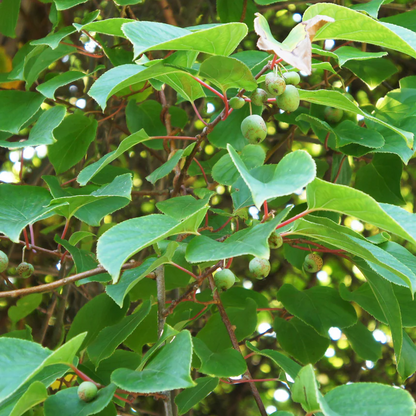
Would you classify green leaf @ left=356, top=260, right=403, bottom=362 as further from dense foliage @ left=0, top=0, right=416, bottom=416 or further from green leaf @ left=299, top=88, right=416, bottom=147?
green leaf @ left=299, top=88, right=416, bottom=147

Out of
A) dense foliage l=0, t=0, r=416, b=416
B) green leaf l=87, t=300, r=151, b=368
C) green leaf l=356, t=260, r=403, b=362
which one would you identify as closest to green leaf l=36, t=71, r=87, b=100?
dense foliage l=0, t=0, r=416, b=416

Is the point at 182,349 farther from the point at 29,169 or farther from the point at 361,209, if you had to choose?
the point at 29,169

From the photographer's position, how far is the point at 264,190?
1.82ft

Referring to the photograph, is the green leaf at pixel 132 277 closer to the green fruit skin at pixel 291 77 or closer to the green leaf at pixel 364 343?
the green fruit skin at pixel 291 77

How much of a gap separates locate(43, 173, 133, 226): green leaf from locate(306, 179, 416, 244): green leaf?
295 mm

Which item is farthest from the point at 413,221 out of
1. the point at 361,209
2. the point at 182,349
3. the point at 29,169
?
the point at 29,169

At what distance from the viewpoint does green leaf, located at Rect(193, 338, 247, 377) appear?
0.79 metres

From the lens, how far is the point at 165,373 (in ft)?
2.11

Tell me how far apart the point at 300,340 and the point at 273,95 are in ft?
2.15

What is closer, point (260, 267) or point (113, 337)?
point (260, 267)

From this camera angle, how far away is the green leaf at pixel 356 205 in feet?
1.89

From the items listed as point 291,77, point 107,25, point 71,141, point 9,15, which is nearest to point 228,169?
point 291,77

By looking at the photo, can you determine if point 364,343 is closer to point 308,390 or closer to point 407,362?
point 407,362

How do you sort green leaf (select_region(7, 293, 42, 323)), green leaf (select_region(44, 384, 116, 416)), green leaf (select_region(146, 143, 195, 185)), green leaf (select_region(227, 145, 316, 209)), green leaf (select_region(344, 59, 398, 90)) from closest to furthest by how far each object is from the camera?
1. green leaf (select_region(227, 145, 316, 209))
2. green leaf (select_region(44, 384, 116, 416))
3. green leaf (select_region(146, 143, 195, 185))
4. green leaf (select_region(344, 59, 398, 90))
5. green leaf (select_region(7, 293, 42, 323))
